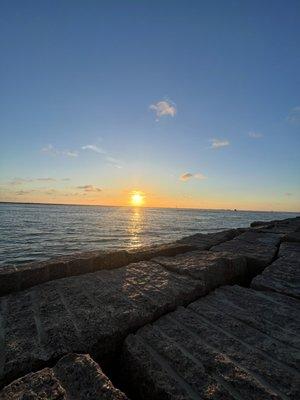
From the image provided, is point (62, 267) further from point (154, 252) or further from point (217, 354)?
point (217, 354)

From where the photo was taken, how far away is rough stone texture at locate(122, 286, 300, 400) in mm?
1301

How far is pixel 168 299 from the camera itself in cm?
220

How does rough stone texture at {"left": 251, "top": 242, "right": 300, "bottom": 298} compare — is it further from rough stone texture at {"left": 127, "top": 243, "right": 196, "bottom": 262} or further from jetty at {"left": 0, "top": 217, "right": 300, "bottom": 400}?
rough stone texture at {"left": 127, "top": 243, "right": 196, "bottom": 262}

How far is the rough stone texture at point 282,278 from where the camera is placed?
269 centimetres

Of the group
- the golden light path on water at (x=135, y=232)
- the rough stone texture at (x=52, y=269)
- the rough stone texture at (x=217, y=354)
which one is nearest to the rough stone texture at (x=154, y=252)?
the rough stone texture at (x=52, y=269)

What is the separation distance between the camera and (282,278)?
298 centimetres

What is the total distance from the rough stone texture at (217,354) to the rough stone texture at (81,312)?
140 mm

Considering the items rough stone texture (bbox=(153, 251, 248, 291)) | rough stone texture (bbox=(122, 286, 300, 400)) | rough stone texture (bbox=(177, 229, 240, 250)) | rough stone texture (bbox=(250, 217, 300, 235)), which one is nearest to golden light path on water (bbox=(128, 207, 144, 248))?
rough stone texture (bbox=(250, 217, 300, 235))

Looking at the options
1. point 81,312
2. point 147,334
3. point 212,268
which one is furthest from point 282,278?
point 81,312

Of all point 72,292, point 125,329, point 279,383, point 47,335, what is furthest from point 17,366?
point 279,383

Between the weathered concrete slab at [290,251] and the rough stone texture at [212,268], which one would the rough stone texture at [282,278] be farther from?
the rough stone texture at [212,268]

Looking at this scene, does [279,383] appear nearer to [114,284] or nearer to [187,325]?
[187,325]

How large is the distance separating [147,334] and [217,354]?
480 millimetres

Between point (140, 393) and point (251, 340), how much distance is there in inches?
32.8
